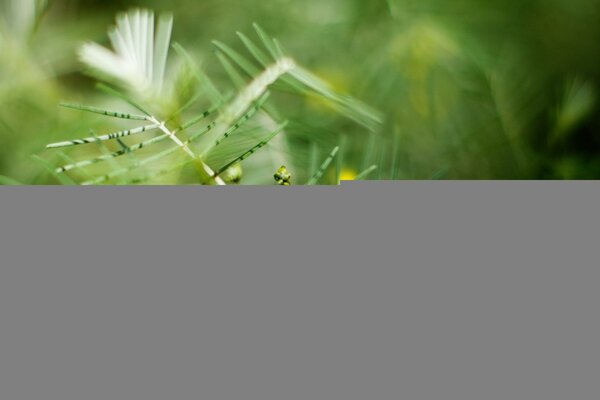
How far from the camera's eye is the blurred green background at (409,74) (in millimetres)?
299

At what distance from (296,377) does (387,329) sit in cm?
3

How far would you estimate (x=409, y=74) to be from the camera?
33 centimetres

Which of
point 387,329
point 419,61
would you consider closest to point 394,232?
point 387,329

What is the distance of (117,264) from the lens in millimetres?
207

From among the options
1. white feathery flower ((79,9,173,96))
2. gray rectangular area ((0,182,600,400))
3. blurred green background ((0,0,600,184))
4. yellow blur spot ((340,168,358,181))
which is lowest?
gray rectangular area ((0,182,600,400))

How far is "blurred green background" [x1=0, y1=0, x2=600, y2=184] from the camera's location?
30 centimetres

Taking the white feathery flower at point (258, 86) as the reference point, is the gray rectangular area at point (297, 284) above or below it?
below

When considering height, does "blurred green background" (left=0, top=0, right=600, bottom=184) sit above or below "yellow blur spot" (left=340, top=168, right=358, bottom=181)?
above

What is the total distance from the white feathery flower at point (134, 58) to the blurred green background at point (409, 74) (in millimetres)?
19

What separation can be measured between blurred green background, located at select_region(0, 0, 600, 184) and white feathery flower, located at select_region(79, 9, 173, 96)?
0.02 metres

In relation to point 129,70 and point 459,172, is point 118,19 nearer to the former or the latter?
point 129,70

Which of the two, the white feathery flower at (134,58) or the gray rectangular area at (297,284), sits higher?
the white feathery flower at (134,58)

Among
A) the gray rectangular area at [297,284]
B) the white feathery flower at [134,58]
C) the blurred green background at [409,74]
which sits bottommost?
the gray rectangular area at [297,284]

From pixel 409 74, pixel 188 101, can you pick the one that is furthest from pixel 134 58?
pixel 409 74
